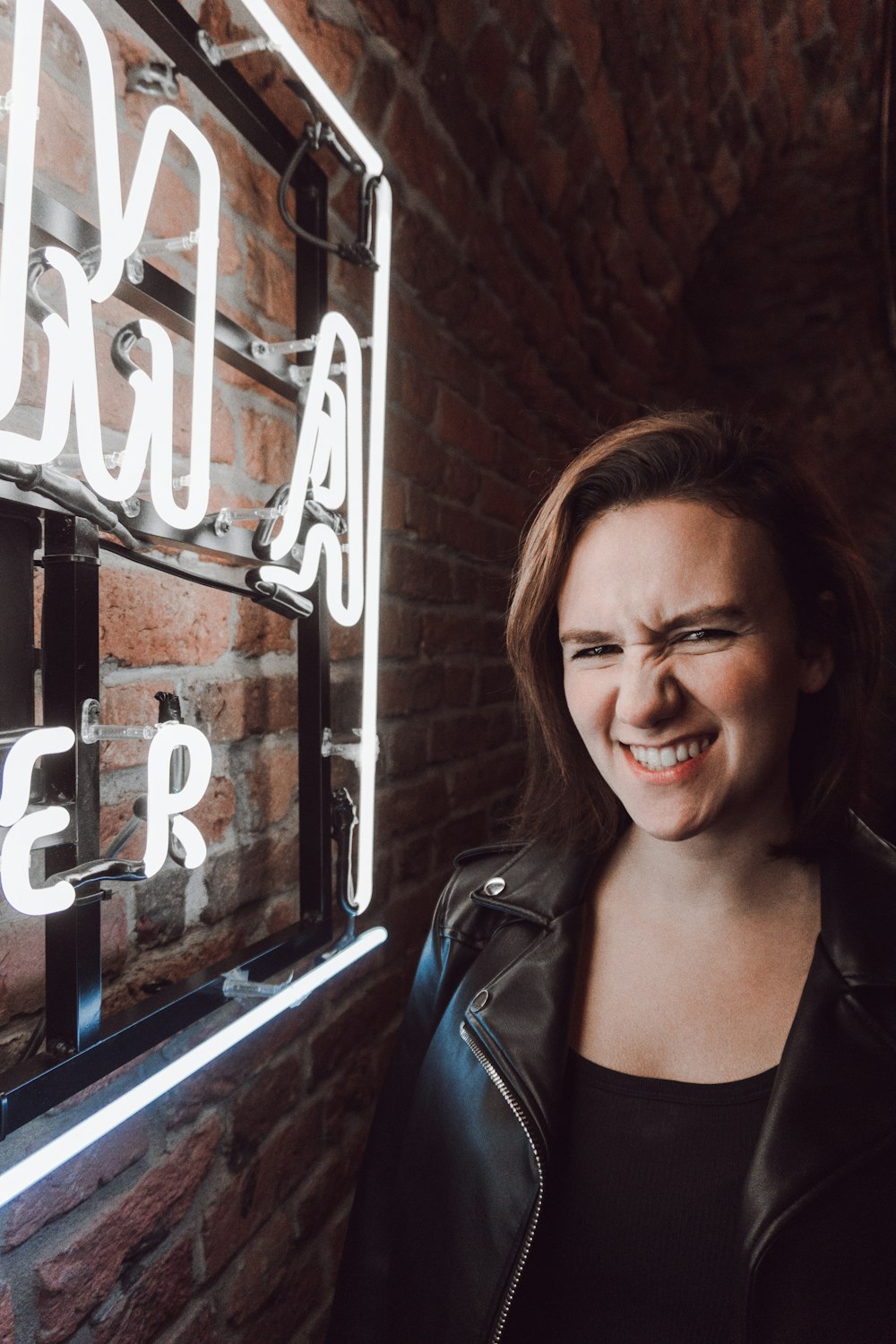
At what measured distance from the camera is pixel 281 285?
118cm

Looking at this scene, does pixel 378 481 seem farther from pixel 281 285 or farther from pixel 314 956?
pixel 314 956

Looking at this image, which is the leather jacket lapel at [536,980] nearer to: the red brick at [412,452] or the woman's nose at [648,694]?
the woman's nose at [648,694]

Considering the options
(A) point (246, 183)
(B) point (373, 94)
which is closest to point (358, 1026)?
(A) point (246, 183)

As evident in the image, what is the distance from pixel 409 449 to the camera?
1543 millimetres

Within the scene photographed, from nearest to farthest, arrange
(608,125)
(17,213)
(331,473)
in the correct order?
(17,213)
(331,473)
(608,125)

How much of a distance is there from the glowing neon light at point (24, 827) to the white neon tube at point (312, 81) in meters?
0.78

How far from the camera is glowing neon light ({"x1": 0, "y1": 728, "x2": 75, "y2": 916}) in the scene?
2.08ft

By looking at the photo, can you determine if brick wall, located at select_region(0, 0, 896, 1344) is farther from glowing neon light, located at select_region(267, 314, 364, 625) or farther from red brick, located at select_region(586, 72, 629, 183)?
glowing neon light, located at select_region(267, 314, 364, 625)

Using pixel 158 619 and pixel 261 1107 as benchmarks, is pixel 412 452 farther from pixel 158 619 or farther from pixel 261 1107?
pixel 261 1107

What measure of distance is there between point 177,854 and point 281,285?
79cm

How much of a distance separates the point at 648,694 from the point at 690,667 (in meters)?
0.06

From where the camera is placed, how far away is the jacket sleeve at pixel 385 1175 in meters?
1.10

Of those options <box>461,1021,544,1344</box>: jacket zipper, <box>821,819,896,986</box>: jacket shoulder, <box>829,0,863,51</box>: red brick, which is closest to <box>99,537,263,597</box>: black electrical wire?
<box>461,1021,544,1344</box>: jacket zipper

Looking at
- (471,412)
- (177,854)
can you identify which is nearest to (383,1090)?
(177,854)
